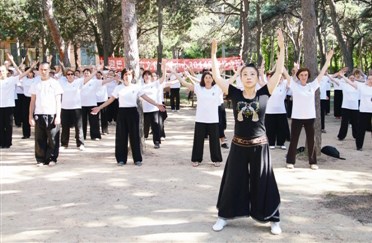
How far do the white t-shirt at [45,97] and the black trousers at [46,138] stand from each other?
12 cm

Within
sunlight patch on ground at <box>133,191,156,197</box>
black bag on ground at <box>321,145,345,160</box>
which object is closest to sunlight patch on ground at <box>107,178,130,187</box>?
sunlight patch on ground at <box>133,191,156,197</box>

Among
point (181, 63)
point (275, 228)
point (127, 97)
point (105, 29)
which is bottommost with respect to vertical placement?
point (275, 228)

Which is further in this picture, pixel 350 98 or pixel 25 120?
pixel 25 120

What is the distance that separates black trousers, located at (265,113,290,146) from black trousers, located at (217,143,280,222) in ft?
18.7

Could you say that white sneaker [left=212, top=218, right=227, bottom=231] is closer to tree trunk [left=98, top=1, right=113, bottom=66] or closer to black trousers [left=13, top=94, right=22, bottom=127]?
black trousers [left=13, top=94, right=22, bottom=127]

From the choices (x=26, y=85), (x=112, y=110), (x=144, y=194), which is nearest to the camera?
(x=144, y=194)

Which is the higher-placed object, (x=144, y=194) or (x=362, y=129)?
(x=362, y=129)

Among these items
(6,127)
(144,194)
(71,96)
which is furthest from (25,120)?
(144,194)

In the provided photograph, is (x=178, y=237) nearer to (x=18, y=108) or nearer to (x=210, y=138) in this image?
(x=210, y=138)

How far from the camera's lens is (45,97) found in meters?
8.55

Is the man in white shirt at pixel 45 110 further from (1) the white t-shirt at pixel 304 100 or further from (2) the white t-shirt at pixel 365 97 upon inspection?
(2) the white t-shirt at pixel 365 97

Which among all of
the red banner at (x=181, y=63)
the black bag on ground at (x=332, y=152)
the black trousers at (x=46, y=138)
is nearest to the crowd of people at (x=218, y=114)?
the black trousers at (x=46, y=138)

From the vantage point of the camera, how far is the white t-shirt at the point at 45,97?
8555mm

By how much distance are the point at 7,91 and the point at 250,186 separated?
7.57 metres
